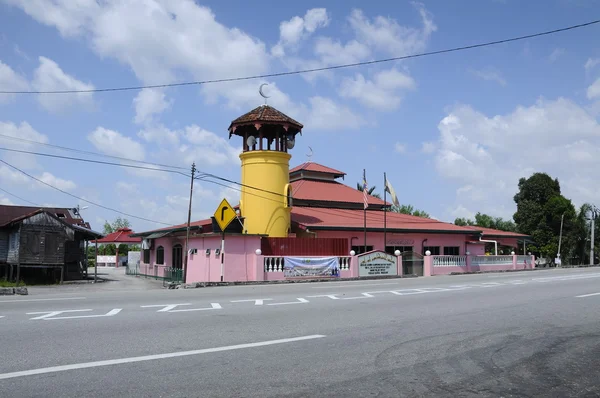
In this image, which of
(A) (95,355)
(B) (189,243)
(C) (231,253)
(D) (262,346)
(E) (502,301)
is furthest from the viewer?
(B) (189,243)

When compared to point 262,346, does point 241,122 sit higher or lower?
higher

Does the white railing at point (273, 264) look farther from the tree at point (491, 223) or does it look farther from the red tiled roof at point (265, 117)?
the tree at point (491, 223)

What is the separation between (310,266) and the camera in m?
26.8

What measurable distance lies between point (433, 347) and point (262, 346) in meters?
2.49

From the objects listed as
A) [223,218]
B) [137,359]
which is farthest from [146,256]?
[137,359]

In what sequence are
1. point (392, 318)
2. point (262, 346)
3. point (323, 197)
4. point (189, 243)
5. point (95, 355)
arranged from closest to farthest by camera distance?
point (95, 355) → point (262, 346) → point (392, 318) → point (189, 243) → point (323, 197)

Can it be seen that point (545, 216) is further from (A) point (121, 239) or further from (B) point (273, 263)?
(A) point (121, 239)

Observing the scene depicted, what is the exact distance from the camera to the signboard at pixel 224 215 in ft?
82.9

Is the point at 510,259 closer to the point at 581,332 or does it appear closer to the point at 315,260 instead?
the point at 315,260

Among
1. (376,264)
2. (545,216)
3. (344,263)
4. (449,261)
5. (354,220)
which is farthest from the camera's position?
(545,216)

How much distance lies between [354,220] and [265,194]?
7325 millimetres

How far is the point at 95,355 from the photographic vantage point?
23.1 feet

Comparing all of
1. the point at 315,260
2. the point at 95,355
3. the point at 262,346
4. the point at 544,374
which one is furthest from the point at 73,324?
the point at 315,260

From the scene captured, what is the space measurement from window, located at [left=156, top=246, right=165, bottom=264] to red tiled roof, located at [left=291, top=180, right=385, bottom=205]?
30.0ft
